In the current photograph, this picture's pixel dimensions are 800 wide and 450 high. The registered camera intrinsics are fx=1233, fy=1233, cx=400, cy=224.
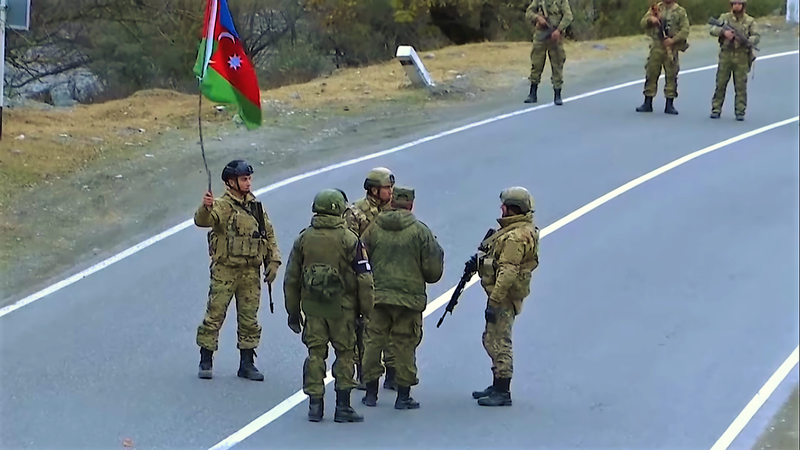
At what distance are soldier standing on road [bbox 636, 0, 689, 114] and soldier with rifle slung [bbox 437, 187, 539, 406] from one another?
1153 cm

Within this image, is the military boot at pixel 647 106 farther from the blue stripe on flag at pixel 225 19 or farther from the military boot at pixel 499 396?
the military boot at pixel 499 396

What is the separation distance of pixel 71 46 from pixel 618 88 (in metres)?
13.2

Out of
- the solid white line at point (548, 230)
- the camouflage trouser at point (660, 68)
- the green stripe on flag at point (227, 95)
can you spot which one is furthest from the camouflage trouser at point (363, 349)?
the camouflage trouser at point (660, 68)

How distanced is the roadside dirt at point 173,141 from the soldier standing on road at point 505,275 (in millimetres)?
4693

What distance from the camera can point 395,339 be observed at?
30.3ft

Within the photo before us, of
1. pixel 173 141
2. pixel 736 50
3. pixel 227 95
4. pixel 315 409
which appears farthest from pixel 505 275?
pixel 736 50

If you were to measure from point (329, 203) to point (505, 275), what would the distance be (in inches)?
56.6

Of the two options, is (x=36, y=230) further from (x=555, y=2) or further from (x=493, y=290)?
(x=555, y=2)

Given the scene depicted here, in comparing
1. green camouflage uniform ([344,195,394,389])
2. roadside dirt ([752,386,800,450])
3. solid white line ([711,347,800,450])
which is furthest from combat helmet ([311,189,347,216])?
roadside dirt ([752,386,800,450])

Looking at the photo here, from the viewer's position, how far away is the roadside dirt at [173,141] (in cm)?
A: 1352

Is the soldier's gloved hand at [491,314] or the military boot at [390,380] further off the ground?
the soldier's gloved hand at [491,314]

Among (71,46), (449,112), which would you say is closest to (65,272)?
(449,112)

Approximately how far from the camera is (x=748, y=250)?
13719mm

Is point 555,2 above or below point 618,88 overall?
above
